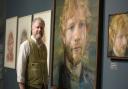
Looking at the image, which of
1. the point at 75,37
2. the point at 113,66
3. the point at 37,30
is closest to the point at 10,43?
the point at 37,30

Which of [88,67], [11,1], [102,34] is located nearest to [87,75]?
[88,67]

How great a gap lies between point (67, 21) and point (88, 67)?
0.65 metres

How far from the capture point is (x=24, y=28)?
4.38 m

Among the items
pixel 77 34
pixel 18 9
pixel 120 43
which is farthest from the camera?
pixel 18 9

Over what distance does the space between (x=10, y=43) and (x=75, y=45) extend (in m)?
1.97

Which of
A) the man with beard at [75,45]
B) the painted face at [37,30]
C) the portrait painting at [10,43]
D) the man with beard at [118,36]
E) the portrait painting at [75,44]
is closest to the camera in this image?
the man with beard at [118,36]

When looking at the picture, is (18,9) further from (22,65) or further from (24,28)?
(22,65)

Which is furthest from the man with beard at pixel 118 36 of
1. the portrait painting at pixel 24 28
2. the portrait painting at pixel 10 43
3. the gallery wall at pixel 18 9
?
the portrait painting at pixel 10 43

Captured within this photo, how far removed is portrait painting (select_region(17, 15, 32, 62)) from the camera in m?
4.24

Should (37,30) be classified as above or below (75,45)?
above

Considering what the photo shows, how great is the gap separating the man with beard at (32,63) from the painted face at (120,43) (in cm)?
91

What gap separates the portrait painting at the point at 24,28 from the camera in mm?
4242

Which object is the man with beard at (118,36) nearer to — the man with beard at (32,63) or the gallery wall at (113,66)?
the gallery wall at (113,66)

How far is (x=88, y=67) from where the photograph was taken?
3027 mm
